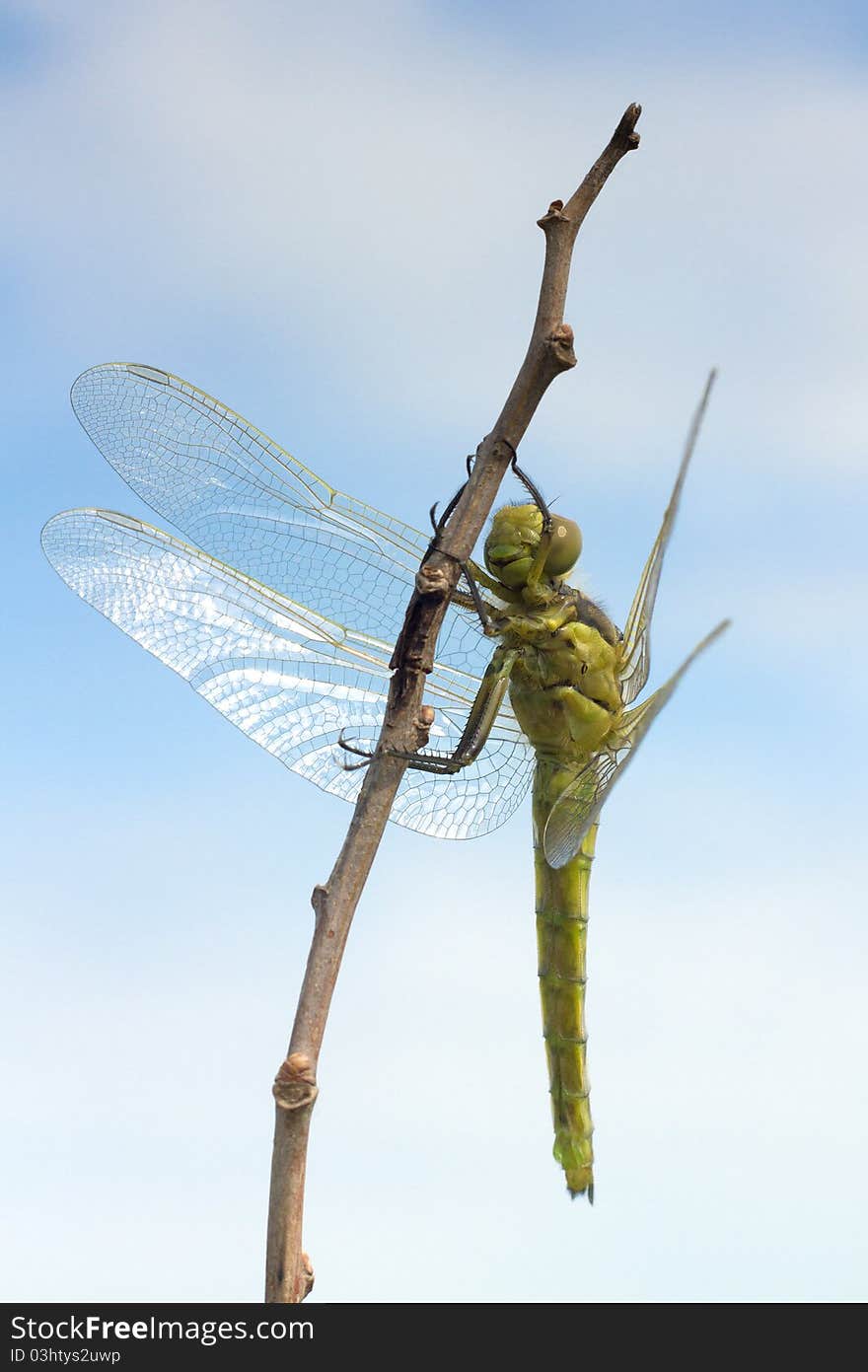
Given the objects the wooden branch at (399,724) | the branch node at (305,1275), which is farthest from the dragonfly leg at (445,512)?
the branch node at (305,1275)

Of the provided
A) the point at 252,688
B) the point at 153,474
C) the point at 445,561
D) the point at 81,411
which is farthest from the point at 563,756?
the point at 81,411

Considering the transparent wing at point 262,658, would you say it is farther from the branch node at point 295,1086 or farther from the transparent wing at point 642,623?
the branch node at point 295,1086

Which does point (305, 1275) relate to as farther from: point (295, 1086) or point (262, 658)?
point (262, 658)

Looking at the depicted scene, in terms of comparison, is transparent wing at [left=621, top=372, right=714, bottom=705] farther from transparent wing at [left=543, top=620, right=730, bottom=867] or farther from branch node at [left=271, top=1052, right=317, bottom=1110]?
branch node at [left=271, top=1052, right=317, bottom=1110]

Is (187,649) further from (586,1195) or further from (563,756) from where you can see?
(586,1195)

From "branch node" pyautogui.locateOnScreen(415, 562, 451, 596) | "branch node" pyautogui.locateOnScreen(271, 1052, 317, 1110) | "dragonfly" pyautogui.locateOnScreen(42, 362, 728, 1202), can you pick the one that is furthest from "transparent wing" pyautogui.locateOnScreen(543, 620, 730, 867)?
"branch node" pyautogui.locateOnScreen(271, 1052, 317, 1110)

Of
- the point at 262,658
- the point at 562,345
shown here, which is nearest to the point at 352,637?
the point at 262,658
